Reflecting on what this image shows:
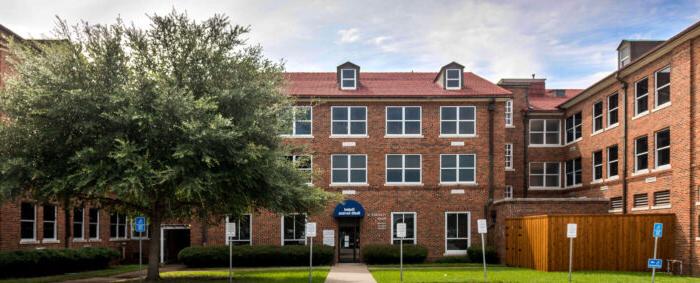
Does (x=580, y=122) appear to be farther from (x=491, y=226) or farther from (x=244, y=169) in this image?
(x=244, y=169)

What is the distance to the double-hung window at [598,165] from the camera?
35037mm

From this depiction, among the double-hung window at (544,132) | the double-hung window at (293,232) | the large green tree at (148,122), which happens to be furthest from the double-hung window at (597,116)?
the large green tree at (148,122)

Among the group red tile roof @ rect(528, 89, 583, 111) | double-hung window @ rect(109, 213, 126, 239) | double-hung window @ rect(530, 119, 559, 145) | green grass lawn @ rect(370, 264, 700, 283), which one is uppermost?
red tile roof @ rect(528, 89, 583, 111)

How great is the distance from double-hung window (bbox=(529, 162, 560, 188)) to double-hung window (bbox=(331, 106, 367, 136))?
1091 cm

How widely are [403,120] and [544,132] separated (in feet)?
30.6

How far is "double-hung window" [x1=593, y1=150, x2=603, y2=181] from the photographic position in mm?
35037

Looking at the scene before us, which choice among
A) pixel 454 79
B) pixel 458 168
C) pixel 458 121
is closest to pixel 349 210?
pixel 458 168

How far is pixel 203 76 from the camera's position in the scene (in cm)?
2273

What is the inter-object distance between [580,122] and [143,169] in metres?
25.7

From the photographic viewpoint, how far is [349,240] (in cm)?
3641

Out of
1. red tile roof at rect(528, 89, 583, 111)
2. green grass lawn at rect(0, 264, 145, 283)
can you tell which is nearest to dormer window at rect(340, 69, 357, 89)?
red tile roof at rect(528, 89, 583, 111)

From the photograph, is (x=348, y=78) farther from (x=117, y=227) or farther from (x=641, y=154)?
(x=641, y=154)

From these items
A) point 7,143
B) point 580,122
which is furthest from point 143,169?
point 580,122

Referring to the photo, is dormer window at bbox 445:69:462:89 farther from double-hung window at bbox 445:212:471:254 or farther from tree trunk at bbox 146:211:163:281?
tree trunk at bbox 146:211:163:281
